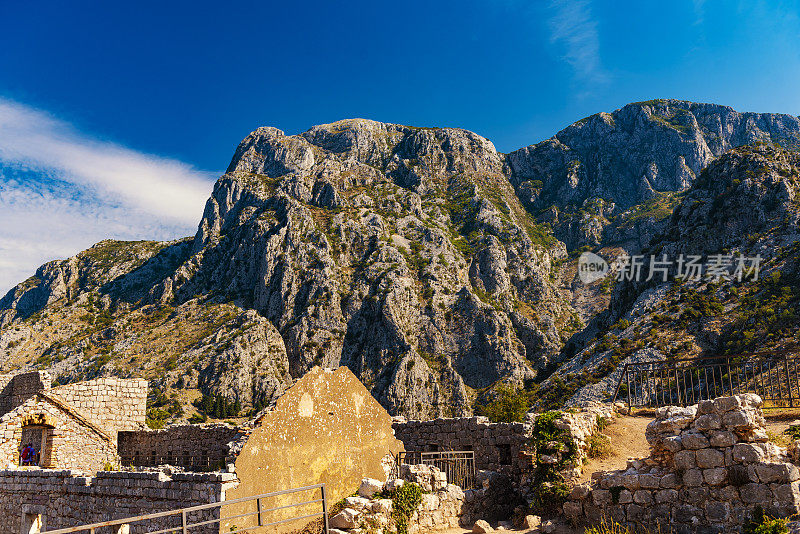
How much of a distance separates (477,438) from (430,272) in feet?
250

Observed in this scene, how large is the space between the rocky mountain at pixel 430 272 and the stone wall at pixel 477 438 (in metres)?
24.6

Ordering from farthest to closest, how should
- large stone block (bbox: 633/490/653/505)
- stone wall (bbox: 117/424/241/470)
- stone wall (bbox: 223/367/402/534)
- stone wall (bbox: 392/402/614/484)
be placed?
stone wall (bbox: 117/424/241/470), stone wall (bbox: 392/402/614/484), stone wall (bbox: 223/367/402/534), large stone block (bbox: 633/490/653/505)

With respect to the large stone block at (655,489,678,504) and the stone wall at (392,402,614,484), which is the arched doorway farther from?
the large stone block at (655,489,678,504)

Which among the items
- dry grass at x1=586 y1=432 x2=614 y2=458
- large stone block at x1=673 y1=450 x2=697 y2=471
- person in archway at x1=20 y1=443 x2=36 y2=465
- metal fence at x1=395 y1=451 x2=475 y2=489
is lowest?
metal fence at x1=395 y1=451 x2=475 y2=489

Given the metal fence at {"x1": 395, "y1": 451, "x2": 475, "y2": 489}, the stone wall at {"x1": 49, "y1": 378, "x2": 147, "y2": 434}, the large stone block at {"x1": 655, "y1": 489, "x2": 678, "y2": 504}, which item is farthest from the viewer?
the stone wall at {"x1": 49, "y1": 378, "x2": 147, "y2": 434}

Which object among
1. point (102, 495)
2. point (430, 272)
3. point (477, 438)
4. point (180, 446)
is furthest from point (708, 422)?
point (430, 272)

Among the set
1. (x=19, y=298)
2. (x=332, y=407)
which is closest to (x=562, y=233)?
(x=332, y=407)

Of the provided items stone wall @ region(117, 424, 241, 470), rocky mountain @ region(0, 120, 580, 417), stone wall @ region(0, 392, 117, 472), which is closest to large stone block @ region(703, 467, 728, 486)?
stone wall @ region(117, 424, 241, 470)

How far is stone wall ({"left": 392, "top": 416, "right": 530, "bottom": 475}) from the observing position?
15.1 m

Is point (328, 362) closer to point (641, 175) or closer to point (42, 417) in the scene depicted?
point (42, 417)

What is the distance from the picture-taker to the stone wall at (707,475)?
7789 millimetres

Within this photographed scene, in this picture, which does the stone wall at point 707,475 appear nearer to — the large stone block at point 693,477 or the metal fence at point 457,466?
the large stone block at point 693,477

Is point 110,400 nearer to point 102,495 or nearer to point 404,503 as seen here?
point 102,495

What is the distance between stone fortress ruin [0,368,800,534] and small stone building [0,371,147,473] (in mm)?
44
